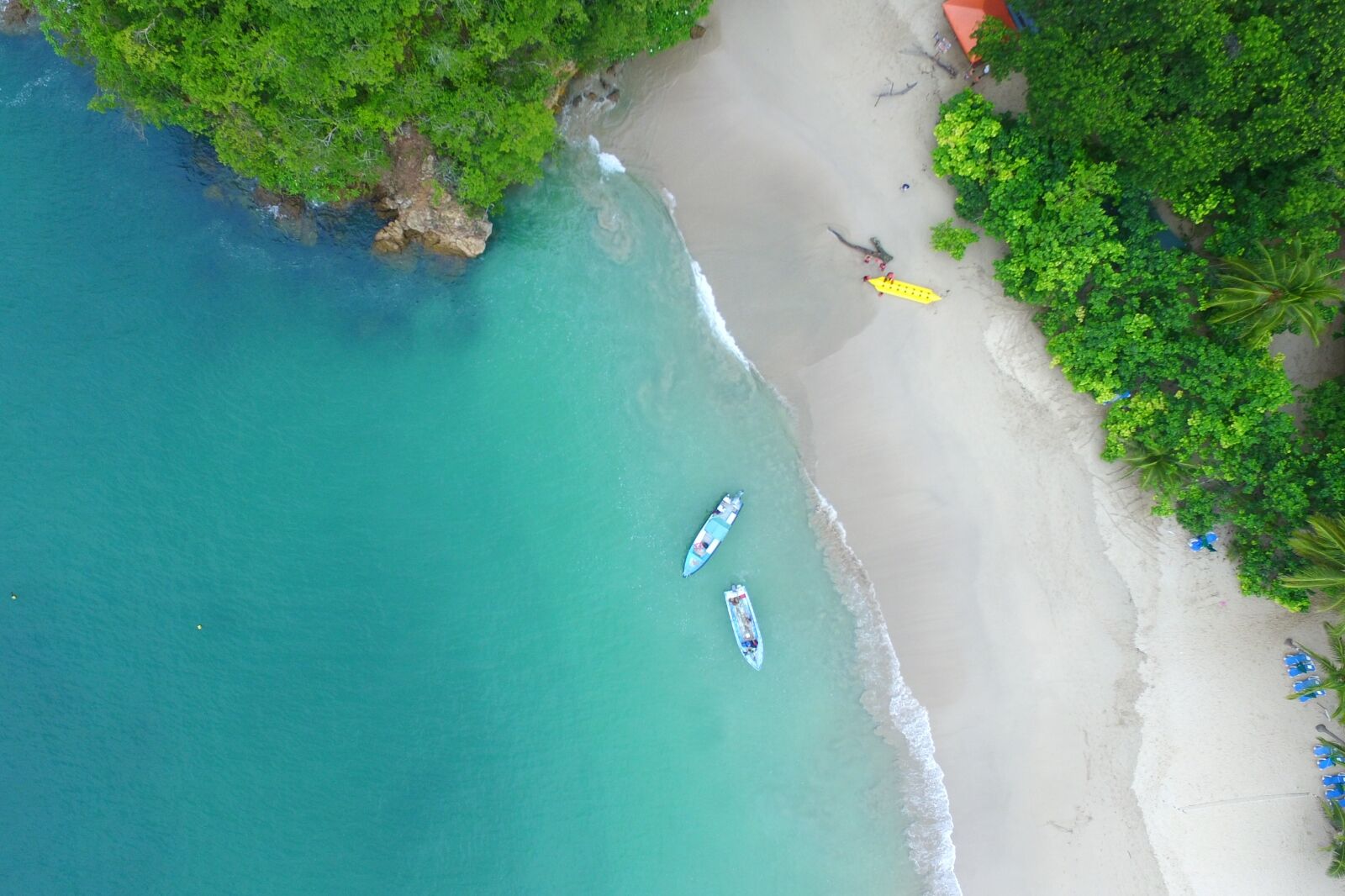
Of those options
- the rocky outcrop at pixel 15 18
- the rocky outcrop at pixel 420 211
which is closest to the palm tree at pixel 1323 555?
the rocky outcrop at pixel 420 211

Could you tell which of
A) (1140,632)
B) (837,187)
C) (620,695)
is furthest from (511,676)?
(1140,632)

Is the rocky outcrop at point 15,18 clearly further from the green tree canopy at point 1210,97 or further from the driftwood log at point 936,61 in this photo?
the green tree canopy at point 1210,97

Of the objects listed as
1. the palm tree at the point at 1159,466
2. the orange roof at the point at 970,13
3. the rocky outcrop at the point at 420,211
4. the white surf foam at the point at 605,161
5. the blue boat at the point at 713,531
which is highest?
the orange roof at the point at 970,13

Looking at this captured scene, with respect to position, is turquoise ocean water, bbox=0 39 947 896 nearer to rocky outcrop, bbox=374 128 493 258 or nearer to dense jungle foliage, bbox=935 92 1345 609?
rocky outcrop, bbox=374 128 493 258

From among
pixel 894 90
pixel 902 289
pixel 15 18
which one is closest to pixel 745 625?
pixel 902 289

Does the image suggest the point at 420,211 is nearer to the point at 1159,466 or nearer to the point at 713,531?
the point at 713,531

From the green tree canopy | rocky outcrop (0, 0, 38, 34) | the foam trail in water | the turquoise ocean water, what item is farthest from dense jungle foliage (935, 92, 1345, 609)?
rocky outcrop (0, 0, 38, 34)

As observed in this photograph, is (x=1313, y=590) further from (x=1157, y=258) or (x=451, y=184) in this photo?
(x=451, y=184)
